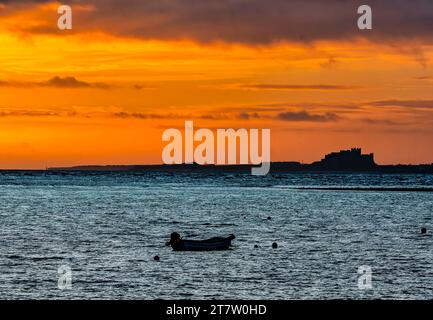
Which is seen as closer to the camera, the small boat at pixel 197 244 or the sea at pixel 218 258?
the sea at pixel 218 258

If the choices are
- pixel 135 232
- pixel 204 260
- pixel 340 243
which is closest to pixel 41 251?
pixel 204 260

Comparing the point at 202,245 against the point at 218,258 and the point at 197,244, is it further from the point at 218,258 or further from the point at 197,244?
the point at 218,258

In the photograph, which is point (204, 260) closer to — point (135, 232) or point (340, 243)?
point (340, 243)

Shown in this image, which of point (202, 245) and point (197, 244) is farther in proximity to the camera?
point (202, 245)

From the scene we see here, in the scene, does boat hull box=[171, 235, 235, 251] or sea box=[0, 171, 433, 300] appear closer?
sea box=[0, 171, 433, 300]

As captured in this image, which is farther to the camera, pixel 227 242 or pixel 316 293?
pixel 227 242

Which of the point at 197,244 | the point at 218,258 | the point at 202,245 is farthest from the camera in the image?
the point at 202,245

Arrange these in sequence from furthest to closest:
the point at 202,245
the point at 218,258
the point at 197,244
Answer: the point at 202,245
the point at 197,244
the point at 218,258

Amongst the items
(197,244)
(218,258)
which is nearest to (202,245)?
(197,244)

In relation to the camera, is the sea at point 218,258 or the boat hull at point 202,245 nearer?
the sea at point 218,258

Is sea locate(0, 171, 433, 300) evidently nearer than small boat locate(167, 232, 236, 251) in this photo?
Yes

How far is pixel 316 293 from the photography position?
41.0 metres
